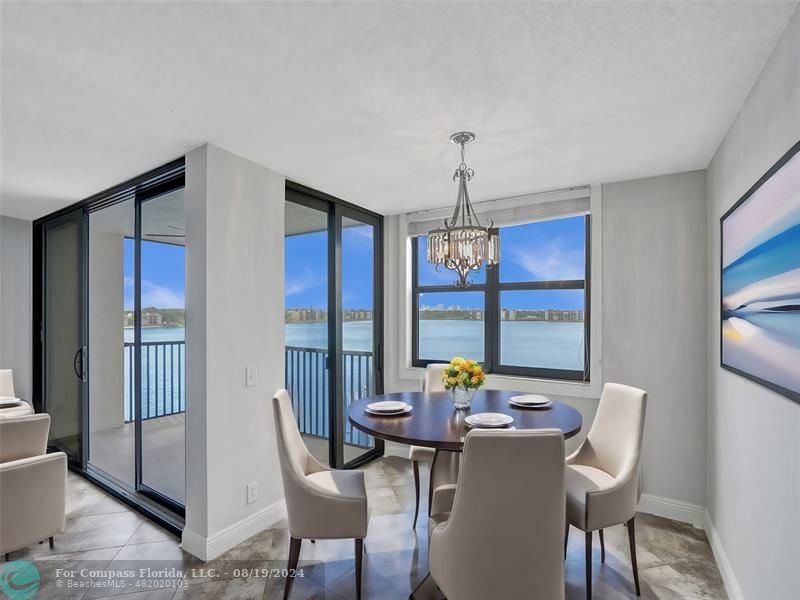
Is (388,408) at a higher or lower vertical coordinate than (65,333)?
lower

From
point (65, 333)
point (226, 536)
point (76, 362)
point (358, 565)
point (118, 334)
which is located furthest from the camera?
point (118, 334)

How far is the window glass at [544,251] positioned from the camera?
11.0 feet

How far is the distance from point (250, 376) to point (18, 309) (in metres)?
3.36

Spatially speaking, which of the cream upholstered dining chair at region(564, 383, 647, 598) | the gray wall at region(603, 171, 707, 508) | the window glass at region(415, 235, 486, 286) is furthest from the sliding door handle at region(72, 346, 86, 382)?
the gray wall at region(603, 171, 707, 508)

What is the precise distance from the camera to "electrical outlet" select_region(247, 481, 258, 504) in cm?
258

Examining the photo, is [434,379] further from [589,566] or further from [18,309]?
[18,309]

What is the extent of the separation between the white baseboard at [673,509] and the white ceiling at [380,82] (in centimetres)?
228

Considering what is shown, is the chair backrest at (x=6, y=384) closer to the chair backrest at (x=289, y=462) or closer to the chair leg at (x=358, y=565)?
the chair backrest at (x=289, y=462)

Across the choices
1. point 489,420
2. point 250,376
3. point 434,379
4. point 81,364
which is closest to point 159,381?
point 81,364

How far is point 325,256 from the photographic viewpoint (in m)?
3.47

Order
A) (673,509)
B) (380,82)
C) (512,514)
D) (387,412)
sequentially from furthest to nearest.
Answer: (673,509)
(387,412)
(380,82)
(512,514)

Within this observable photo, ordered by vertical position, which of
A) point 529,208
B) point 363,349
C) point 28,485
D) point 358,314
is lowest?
point 28,485

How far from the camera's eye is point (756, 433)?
5.64 feet

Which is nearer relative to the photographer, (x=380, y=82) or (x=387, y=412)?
(x=380, y=82)
